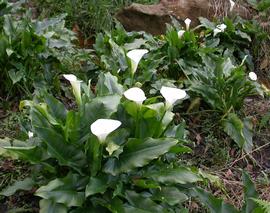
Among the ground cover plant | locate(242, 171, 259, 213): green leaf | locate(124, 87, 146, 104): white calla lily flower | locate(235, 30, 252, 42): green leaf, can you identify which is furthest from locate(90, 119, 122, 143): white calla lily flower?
locate(235, 30, 252, 42): green leaf

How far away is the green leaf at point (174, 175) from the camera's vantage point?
2.29 meters

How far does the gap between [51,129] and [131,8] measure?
3.20m

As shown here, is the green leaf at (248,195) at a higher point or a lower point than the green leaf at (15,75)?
lower

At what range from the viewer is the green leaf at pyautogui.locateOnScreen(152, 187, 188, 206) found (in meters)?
2.29

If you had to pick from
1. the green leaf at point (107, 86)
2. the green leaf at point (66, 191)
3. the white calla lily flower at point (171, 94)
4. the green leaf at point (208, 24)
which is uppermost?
the white calla lily flower at point (171, 94)

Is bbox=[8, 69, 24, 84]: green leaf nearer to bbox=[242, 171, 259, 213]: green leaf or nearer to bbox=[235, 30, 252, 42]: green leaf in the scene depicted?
bbox=[242, 171, 259, 213]: green leaf

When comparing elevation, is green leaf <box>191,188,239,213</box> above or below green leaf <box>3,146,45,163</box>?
below

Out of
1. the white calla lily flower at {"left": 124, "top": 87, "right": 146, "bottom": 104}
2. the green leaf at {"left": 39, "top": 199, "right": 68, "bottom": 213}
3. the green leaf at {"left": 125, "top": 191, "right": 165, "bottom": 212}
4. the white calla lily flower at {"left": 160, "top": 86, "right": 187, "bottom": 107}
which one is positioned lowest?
the green leaf at {"left": 125, "top": 191, "right": 165, "bottom": 212}

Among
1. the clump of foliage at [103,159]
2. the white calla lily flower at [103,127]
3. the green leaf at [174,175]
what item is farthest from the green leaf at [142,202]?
the white calla lily flower at [103,127]

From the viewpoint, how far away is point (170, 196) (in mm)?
2314

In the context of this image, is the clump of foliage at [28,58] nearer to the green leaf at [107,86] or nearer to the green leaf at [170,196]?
the green leaf at [107,86]

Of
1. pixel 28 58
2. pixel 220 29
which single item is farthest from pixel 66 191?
pixel 220 29

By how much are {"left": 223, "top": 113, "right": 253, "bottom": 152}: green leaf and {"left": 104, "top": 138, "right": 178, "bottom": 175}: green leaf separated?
4.16ft

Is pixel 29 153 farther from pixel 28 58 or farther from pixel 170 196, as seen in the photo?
pixel 28 58
